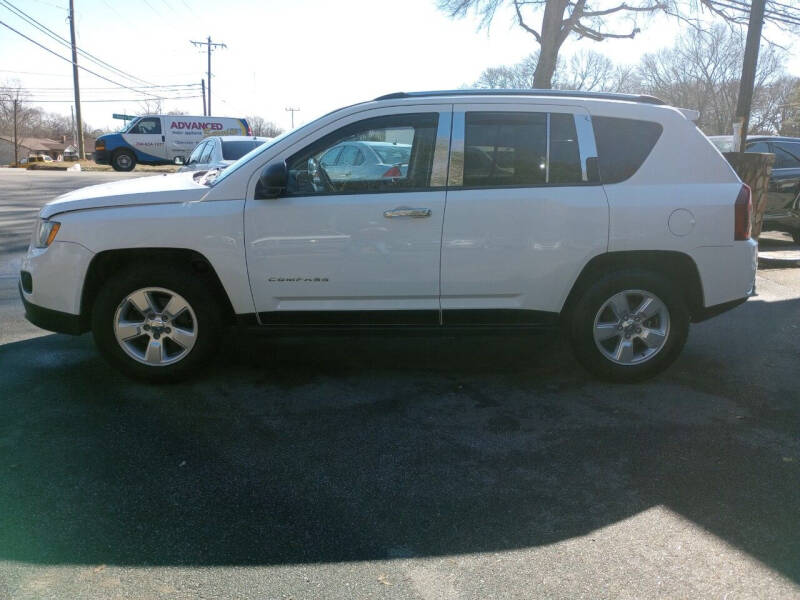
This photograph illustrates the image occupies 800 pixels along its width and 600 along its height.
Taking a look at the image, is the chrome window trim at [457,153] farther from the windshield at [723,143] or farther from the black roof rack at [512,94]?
the windshield at [723,143]

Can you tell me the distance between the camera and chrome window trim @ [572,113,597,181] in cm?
455

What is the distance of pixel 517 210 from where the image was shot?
175 inches

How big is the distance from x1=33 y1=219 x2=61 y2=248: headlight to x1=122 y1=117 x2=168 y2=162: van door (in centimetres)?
3137

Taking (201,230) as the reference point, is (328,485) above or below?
below

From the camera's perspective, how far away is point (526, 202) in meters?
4.46

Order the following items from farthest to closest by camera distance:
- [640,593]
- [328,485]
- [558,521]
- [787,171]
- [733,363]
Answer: [787,171], [733,363], [328,485], [558,521], [640,593]

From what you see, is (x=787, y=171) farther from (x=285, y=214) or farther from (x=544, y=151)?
(x=285, y=214)

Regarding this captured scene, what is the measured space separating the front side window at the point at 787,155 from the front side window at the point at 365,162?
9.51 m

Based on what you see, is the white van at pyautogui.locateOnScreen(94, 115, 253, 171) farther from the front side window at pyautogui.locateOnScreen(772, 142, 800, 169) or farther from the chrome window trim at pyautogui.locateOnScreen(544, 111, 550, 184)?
the chrome window trim at pyautogui.locateOnScreen(544, 111, 550, 184)

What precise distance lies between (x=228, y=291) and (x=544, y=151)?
2.32m

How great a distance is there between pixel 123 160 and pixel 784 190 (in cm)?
3039

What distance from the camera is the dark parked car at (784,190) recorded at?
11.1 metres

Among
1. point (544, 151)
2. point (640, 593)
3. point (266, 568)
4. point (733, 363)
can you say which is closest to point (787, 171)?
point (733, 363)

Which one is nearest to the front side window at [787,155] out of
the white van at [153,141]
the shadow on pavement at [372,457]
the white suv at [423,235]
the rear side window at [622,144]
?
the shadow on pavement at [372,457]
